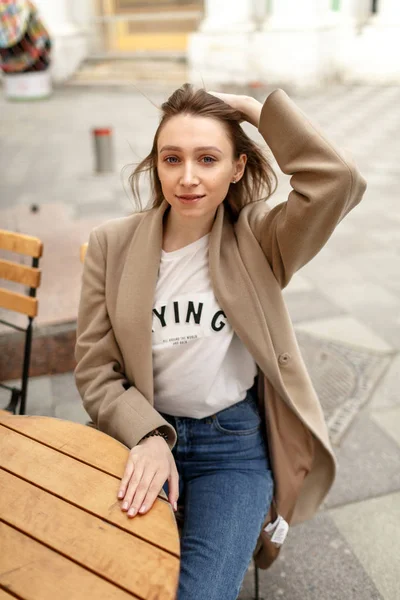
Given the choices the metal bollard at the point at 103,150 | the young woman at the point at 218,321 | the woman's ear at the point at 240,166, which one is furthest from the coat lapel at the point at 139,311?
the metal bollard at the point at 103,150

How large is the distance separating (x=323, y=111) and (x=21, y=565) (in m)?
10.5

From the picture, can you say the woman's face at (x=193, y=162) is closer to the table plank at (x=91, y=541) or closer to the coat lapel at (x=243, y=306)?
the coat lapel at (x=243, y=306)

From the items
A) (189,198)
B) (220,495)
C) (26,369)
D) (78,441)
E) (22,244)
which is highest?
(189,198)

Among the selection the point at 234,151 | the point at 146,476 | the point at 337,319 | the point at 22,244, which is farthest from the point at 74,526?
the point at 337,319

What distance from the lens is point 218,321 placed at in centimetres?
165

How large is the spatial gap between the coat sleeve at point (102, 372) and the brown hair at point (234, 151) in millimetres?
269

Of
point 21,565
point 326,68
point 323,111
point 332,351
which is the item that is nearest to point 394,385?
point 332,351

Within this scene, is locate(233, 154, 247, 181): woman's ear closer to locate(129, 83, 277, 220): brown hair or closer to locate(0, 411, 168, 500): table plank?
locate(129, 83, 277, 220): brown hair

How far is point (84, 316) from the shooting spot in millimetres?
1691

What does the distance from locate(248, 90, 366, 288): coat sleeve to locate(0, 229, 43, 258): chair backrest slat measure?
3.29 ft

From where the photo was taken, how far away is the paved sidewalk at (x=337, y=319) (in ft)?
6.80

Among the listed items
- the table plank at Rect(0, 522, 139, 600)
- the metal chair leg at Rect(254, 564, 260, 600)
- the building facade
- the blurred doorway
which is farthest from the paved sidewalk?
the blurred doorway

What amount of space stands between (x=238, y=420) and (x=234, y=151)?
80 cm

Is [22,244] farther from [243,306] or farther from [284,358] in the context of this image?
[284,358]
